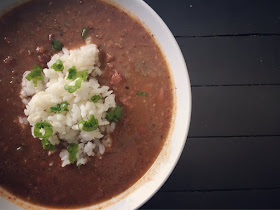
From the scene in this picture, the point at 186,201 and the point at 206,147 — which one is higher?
the point at 206,147

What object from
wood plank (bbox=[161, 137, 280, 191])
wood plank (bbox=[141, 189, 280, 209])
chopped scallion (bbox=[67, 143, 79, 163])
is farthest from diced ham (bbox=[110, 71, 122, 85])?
wood plank (bbox=[141, 189, 280, 209])

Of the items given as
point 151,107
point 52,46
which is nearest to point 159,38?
point 151,107

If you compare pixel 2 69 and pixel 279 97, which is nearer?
pixel 2 69

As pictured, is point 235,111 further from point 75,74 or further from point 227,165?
point 75,74

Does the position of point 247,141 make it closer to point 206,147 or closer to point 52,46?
point 206,147

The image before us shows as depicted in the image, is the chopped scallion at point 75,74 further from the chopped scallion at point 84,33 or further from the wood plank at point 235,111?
the wood plank at point 235,111

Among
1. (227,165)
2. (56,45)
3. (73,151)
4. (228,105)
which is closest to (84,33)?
(56,45)

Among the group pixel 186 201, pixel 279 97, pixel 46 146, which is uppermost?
pixel 46 146
